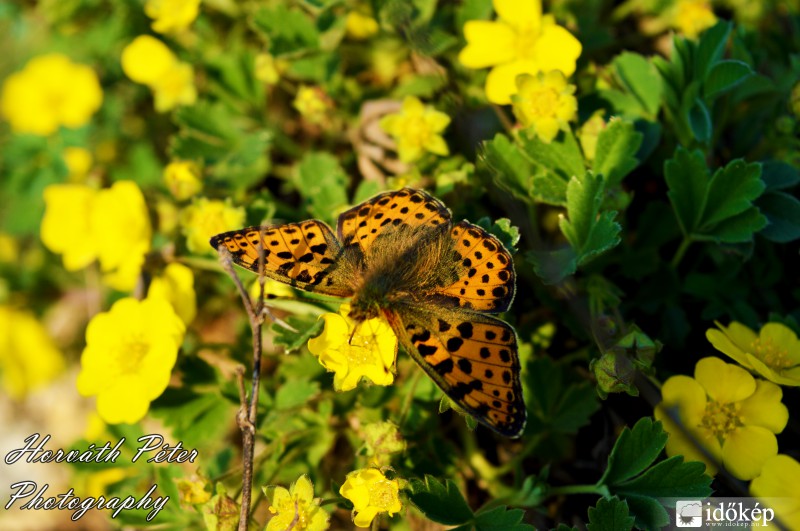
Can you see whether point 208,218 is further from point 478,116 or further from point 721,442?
point 721,442

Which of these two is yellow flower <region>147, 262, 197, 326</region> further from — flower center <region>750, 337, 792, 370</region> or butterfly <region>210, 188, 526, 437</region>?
flower center <region>750, 337, 792, 370</region>

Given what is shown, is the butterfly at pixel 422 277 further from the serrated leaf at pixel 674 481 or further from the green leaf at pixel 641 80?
the green leaf at pixel 641 80

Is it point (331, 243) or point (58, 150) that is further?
point (58, 150)

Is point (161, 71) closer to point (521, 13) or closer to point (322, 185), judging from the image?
point (322, 185)

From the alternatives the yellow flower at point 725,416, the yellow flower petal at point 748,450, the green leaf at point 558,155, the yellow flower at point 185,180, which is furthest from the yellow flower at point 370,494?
the yellow flower at point 185,180

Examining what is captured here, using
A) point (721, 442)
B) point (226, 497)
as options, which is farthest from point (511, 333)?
point (226, 497)

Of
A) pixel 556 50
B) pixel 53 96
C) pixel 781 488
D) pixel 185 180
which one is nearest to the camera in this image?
pixel 781 488

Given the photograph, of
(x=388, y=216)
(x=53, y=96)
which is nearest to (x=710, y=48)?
(x=388, y=216)
